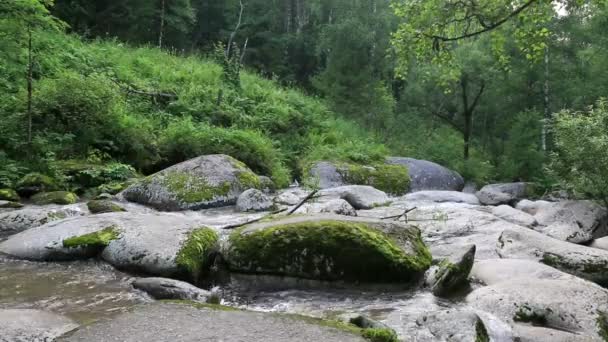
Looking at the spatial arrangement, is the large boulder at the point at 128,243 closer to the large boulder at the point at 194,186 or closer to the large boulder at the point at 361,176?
the large boulder at the point at 194,186

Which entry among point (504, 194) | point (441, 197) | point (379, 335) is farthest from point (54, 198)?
point (504, 194)

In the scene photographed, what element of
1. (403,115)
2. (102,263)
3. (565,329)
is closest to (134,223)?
(102,263)

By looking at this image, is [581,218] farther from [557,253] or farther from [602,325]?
[602,325]

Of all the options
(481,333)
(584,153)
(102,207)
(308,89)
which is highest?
(308,89)

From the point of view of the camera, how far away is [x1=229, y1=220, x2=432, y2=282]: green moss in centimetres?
483

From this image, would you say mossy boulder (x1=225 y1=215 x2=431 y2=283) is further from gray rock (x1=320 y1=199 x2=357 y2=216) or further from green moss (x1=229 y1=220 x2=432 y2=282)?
gray rock (x1=320 y1=199 x2=357 y2=216)

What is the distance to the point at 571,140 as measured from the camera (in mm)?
10594

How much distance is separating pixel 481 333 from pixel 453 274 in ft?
4.14

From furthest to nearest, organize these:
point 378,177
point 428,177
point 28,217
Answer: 1. point 428,177
2. point 378,177
3. point 28,217

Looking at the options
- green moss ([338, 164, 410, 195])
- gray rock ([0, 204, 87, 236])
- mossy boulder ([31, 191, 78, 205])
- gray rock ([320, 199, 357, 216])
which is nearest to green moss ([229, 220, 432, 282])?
gray rock ([320, 199, 357, 216])

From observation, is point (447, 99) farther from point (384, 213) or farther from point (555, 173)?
point (384, 213)

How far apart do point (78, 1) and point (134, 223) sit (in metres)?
19.4

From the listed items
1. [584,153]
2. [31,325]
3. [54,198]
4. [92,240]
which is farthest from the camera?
[584,153]

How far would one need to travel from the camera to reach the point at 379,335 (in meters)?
3.37
